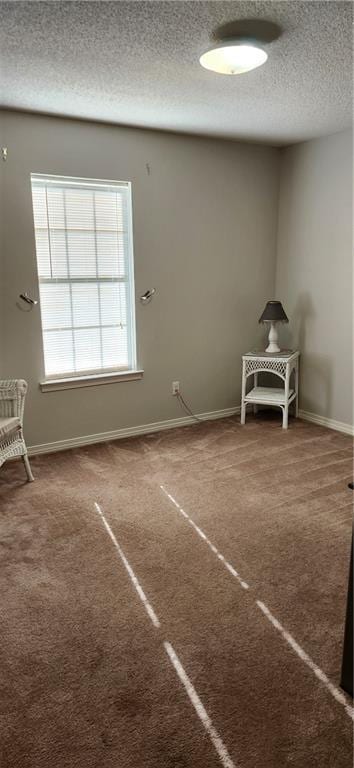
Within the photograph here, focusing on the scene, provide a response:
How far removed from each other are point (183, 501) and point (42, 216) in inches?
88.0

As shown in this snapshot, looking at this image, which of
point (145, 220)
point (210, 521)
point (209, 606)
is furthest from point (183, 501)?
point (145, 220)

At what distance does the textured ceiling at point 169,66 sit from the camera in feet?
6.43

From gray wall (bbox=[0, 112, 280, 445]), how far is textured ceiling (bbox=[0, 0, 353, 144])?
242 mm

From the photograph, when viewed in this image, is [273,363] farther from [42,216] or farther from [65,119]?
[65,119]

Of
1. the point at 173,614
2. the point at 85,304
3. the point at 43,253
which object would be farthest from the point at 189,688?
the point at 43,253

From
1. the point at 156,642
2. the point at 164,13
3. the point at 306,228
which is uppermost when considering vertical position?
the point at 164,13

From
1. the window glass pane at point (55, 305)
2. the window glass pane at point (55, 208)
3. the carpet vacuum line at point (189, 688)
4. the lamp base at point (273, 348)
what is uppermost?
the window glass pane at point (55, 208)

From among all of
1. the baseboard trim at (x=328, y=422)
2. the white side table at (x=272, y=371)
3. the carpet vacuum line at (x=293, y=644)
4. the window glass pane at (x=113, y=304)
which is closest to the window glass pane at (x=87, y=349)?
the window glass pane at (x=113, y=304)

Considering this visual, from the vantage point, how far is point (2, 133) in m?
3.21

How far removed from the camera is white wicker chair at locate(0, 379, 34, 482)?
311 cm

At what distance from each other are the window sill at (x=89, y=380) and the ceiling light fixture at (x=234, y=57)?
88.5 inches

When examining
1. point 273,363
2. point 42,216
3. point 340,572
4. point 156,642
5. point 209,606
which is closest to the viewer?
point 156,642

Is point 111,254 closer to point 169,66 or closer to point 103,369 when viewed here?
point 103,369

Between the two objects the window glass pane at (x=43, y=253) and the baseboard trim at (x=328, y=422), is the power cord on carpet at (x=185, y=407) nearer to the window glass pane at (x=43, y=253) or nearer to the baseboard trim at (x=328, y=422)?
the baseboard trim at (x=328, y=422)
